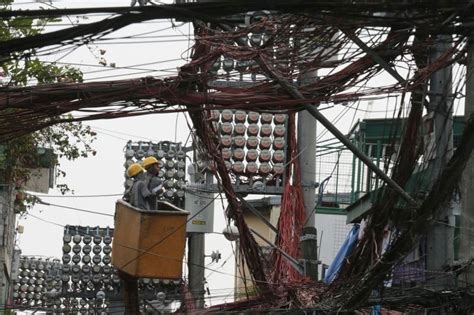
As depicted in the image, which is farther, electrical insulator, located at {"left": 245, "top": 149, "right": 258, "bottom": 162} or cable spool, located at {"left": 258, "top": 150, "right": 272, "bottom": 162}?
electrical insulator, located at {"left": 245, "top": 149, "right": 258, "bottom": 162}

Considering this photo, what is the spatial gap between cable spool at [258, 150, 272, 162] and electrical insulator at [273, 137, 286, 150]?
19 cm

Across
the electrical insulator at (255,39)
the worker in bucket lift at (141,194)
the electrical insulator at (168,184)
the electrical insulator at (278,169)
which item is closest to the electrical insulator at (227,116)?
the electrical insulator at (278,169)

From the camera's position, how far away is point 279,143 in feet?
70.6

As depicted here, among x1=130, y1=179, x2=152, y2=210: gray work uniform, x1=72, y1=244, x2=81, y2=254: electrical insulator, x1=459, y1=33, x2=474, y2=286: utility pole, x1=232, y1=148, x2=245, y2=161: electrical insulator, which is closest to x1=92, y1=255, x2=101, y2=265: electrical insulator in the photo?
x1=72, y1=244, x2=81, y2=254: electrical insulator

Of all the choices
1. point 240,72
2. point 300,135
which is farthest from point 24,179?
point 240,72

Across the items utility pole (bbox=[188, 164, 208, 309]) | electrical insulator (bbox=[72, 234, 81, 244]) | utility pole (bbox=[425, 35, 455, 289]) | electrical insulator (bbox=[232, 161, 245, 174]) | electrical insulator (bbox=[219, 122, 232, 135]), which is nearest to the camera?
utility pole (bbox=[425, 35, 455, 289])

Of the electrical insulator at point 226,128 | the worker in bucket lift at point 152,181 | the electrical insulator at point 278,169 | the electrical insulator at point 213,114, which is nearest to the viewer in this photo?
the electrical insulator at point 213,114

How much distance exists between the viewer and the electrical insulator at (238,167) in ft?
68.4

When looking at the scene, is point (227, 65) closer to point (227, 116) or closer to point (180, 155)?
point (227, 116)

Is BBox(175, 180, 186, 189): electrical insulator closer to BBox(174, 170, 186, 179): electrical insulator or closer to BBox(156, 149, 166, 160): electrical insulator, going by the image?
BBox(174, 170, 186, 179): electrical insulator

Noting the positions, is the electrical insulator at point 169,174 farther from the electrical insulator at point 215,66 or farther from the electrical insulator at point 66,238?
the electrical insulator at point 215,66

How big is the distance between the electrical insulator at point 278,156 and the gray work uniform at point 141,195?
515cm

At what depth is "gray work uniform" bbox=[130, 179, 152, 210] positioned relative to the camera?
621 inches

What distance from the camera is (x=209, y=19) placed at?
11.2m
